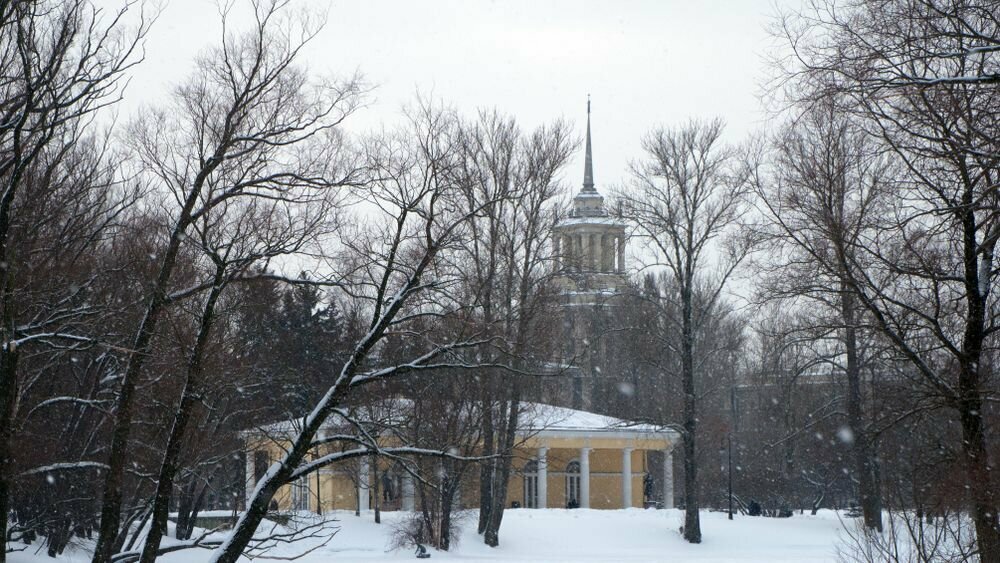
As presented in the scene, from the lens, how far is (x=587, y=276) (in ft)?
107

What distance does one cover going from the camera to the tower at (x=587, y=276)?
32.3 meters

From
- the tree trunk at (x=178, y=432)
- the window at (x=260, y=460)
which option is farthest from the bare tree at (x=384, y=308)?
the window at (x=260, y=460)

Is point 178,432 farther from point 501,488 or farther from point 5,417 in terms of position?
point 501,488

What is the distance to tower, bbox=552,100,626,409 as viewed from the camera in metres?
32.3

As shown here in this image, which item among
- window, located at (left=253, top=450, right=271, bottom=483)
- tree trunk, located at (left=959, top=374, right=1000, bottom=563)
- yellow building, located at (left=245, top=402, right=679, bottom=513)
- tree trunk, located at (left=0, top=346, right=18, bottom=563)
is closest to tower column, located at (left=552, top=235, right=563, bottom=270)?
Result: window, located at (left=253, top=450, right=271, bottom=483)

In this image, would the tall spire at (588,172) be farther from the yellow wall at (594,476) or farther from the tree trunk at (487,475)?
→ the tree trunk at (487,475)

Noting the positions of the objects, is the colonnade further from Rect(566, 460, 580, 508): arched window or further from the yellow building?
Rect(566, 460, 580, 508): arched window

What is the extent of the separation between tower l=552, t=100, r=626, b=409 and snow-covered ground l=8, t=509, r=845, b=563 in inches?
197

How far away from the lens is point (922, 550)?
38.1 ft

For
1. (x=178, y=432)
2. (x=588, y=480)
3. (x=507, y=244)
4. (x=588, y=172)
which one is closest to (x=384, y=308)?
(x=178, y=432)

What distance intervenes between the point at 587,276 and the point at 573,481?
66.7ft

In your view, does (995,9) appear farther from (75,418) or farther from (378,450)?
(75,418)

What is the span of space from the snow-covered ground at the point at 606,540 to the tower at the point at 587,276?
16.4 ft

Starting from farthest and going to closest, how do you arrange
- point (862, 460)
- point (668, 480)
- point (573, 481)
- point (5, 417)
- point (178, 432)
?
point (573, 481) < point (668, 480) < point (862, 460) < point (178, 432) < point (5, 417)
